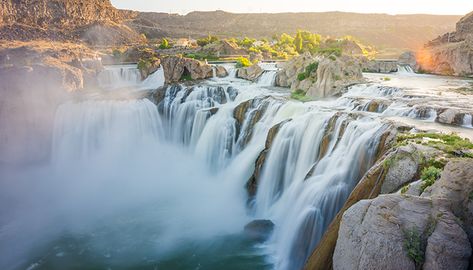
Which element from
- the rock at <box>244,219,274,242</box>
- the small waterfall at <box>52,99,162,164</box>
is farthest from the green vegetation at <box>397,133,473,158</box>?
the small waterfall at <box>52,99,162,164</box>

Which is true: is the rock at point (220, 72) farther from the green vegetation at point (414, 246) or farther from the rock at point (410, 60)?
the green vegetation at point (414, 246)

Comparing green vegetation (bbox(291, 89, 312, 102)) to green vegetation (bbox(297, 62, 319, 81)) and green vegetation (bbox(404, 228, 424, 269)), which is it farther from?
green vegetation (bbox(404, 228, 424, 269))

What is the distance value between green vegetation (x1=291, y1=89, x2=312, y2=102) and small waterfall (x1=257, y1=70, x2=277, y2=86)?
5778 millimetres

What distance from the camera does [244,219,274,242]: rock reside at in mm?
13883

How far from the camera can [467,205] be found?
5.84 metres

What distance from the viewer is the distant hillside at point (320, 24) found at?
118 metres

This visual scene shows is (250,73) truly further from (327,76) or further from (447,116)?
(447,116)

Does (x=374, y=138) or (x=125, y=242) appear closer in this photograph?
(x=374, y=138)

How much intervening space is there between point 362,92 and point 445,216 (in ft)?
56.0

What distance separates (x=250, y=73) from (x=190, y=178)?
16164mm

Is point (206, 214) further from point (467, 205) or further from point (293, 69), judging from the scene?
point (293, 69)

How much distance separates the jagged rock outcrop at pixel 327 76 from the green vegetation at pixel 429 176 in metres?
15.6

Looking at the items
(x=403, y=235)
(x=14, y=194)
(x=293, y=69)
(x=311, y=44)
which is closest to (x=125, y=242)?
(x=14, y=194)

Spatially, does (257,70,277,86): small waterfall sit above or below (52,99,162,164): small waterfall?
above
